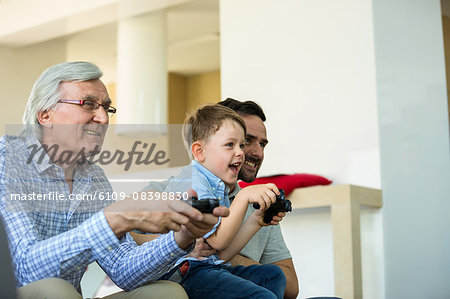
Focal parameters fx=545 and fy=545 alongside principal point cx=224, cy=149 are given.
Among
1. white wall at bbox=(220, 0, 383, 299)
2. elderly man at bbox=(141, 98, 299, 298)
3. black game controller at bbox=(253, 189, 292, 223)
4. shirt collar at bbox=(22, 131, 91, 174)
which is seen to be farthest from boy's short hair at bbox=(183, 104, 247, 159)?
white wall at bbox=(220, 0, 383, 299)

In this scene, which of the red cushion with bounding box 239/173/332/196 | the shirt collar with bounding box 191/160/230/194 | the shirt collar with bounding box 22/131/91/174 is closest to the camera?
the shirt collar with bounding box 22/131/91/174

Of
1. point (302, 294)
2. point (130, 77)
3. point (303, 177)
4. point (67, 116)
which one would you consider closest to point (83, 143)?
Result: point (67, 116)

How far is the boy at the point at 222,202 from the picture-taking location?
1.36m

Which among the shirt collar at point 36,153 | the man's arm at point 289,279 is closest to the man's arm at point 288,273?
the man's arm at point 289,279

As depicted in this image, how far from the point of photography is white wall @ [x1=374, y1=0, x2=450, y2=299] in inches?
108

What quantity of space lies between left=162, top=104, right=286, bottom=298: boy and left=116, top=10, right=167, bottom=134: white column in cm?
273

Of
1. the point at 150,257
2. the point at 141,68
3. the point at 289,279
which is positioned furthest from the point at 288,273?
the point at 141,68

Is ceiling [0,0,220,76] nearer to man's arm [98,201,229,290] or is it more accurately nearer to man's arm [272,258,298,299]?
man's arm [272,258,298,299]

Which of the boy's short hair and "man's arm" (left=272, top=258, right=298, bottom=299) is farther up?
the boy's short hair

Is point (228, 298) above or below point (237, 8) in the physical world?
below

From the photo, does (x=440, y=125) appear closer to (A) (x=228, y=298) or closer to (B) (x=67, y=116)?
(A) (x=228, y=298)

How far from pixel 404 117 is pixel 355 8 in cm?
63

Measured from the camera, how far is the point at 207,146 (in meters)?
1.56

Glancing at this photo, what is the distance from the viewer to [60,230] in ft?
4.10
